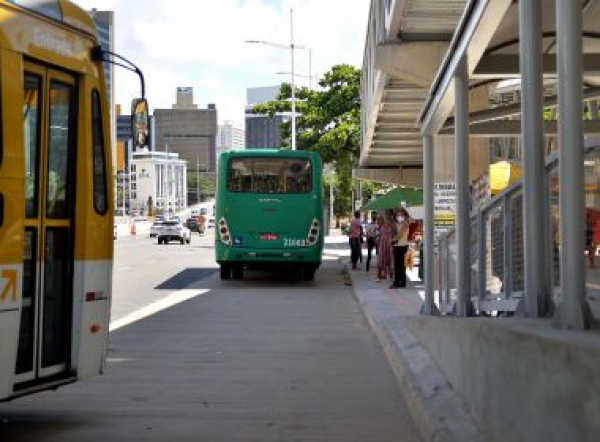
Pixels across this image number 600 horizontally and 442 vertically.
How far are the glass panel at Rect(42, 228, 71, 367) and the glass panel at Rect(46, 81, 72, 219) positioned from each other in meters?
0.17

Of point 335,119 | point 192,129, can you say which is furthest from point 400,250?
point 192,129

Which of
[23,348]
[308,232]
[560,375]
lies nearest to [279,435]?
[23,348]

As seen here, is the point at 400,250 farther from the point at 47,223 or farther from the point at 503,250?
the point at 47,223

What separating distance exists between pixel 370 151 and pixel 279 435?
2247 centimetres

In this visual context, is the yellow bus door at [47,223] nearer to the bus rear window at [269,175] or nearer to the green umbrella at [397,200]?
the bus rear window at [269,175]

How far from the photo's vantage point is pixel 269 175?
894 inches

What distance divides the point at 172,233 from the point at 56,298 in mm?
50391

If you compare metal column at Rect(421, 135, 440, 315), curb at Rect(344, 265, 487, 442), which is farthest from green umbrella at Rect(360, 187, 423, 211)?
metal column at Rect(421, 135, 440, 315)

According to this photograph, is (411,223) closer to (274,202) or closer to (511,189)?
(274,202)

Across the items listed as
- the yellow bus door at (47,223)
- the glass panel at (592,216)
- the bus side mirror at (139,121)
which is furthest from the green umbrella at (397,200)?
the glass panel at (592,216)

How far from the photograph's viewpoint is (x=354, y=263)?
2855cm

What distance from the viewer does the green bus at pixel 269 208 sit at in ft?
73.4

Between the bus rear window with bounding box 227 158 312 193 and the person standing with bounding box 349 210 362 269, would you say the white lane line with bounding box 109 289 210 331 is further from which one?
the person standing with bounding box 349 210 362 269

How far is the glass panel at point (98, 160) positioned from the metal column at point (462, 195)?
3279 mm
